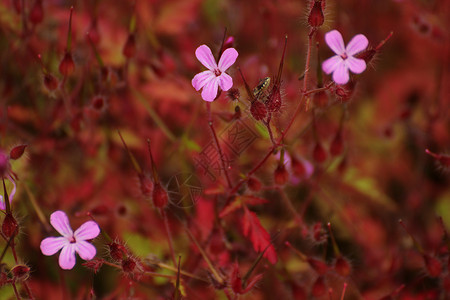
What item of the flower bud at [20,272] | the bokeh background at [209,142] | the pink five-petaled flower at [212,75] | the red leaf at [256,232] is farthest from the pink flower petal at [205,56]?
the flower bud at [20,272]

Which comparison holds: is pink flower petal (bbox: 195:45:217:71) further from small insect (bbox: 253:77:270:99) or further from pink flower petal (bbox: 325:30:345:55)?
pink flower petal (bbox: 325:30:345:55)

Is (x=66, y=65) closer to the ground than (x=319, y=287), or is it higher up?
higher up

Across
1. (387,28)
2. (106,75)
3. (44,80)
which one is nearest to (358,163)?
(387,28)

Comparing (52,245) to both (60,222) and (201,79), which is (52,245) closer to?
(60,222)

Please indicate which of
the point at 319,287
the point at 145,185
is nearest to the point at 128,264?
Result: the point at 145,185

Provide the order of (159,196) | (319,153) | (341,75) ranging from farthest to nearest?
(319,153)
(159,196)
(341,75)

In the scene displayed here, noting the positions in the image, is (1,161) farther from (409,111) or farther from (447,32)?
(447,32)

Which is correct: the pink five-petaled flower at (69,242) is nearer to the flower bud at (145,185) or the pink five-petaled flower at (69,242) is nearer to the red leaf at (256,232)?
the flower bud at (145,185)
